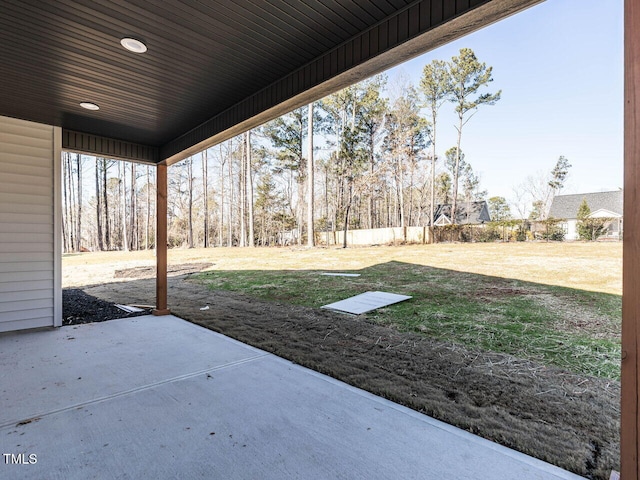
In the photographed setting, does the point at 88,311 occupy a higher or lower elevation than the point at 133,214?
lower

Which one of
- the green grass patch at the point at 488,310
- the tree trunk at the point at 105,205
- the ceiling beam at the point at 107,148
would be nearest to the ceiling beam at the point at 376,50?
the ceiling beam at the point at 107,148

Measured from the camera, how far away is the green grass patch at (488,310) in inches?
130

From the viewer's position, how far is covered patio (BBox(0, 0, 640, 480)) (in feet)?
5.31

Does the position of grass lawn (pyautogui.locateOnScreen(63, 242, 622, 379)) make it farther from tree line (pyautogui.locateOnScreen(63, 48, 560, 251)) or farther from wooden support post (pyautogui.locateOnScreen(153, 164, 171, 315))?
tree line (pyautogui.locateOnScreen(63, 48, 560, 251))

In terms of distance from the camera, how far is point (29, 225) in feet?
13.4

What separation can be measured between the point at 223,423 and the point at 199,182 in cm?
2179

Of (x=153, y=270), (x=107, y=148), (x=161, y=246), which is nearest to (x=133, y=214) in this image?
(x=153, y=270)

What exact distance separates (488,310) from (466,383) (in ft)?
8.17

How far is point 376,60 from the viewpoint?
224cm

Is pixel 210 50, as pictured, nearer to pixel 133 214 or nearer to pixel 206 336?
pixel 206 336

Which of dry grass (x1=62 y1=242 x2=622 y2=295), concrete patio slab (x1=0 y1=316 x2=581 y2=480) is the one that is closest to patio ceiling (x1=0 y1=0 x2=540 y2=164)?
concrete patio slab (x1=0 y1=316 x2=581 y2=480)

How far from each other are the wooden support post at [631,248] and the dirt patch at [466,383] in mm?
627

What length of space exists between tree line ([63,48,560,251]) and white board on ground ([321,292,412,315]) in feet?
28.2

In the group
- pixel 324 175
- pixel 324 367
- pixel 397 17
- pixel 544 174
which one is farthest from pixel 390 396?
pixel 544 174
